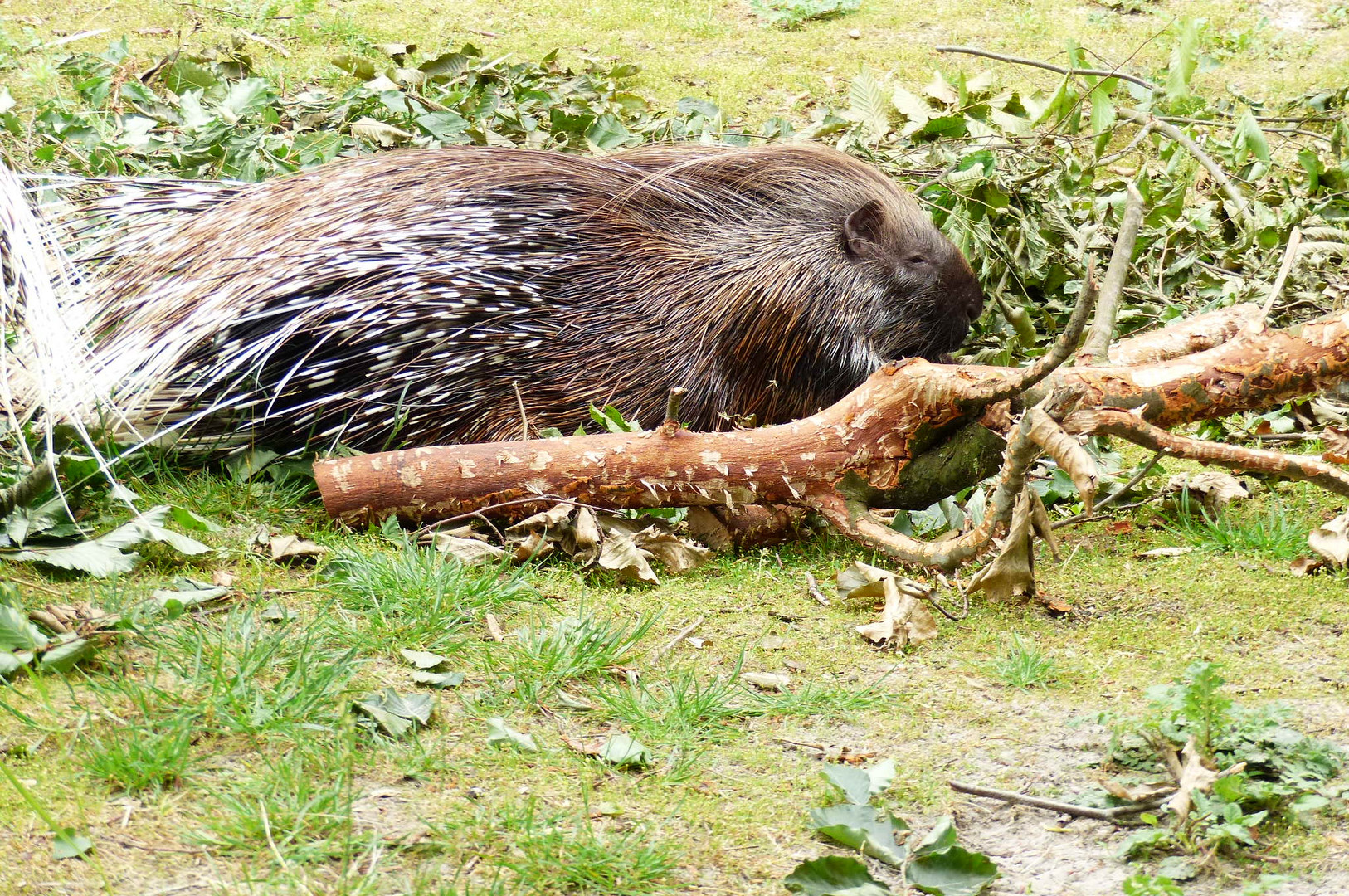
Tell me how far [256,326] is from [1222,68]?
622cm

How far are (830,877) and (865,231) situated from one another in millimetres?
2938

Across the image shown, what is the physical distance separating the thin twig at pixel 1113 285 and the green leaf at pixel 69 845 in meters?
2.11

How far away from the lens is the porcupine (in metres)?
3.43

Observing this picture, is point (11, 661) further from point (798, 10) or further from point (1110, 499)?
point (798, 10)

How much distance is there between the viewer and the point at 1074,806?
193 centimetres

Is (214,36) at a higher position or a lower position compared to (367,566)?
higher

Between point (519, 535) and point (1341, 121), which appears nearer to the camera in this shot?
point (519, 535)

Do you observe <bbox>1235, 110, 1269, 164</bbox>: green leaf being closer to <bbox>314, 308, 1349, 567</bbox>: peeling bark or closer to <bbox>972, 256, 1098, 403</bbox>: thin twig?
<bbox>314, 308, 1349, 567</bbox>: peeling bark

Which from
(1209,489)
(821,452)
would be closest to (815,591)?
(821,452)

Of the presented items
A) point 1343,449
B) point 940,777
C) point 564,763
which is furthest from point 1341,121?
point 564,763

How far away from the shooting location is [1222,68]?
7.26 m

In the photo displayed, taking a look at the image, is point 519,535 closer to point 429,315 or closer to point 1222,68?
point 429,315

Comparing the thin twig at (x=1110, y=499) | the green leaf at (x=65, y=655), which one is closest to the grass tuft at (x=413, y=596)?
the green leaf at (x=65, y=655)

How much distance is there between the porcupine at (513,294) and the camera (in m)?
3.43
